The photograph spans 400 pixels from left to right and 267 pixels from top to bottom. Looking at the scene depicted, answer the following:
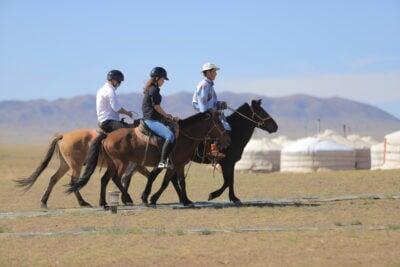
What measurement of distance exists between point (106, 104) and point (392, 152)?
66.5ft

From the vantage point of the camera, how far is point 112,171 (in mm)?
16141

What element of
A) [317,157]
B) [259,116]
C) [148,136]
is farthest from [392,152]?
[148,136]

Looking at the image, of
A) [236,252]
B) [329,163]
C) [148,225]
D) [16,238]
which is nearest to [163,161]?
[148,225]

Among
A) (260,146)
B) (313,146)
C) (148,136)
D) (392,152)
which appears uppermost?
(260,146)

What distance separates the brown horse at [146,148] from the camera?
51.9ft

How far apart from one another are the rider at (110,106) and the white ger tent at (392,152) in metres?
19.3

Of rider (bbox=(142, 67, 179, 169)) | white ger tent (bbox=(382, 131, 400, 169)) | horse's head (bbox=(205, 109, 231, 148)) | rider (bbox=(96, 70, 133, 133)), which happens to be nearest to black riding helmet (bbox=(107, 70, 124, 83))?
rider (bbox=(96, 70, 133, 133))

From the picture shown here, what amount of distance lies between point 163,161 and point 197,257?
17.3 ft

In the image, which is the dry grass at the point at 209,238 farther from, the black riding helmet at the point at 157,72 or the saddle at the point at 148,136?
the black riding helmet at the point at 157,72

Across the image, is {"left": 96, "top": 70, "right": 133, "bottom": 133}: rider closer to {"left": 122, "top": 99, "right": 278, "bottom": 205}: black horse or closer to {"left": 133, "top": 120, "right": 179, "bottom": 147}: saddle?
{"left": 133, "top": 120, "right": 179, "bottom": 147}: saddle

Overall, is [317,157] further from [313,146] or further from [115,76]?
[115,76]

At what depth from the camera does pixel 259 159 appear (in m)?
41.1

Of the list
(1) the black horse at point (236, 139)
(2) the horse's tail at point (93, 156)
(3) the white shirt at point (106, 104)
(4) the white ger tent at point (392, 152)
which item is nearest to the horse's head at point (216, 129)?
(1) the black horse at point (236, 139)

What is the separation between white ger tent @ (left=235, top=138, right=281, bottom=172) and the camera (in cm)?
4050
